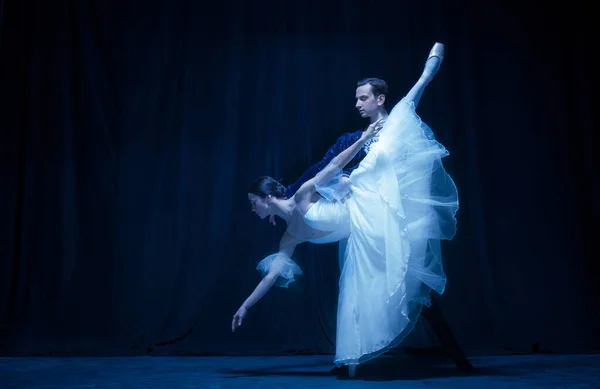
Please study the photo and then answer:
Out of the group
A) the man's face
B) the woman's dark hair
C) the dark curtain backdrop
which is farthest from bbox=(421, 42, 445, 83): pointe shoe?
the dark curtain backdrop

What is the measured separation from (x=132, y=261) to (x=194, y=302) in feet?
1.67

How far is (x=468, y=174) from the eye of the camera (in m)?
4.08

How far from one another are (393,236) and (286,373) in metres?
0.93

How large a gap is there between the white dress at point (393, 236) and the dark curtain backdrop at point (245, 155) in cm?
122

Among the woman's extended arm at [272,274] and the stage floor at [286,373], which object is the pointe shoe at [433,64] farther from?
the stage floor at [286,373]

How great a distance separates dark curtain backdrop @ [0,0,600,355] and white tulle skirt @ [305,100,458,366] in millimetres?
1220

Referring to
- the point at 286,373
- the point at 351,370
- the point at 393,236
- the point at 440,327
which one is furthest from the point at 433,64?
the point at 286,373

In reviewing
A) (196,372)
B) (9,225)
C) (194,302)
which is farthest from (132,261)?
(196,372)

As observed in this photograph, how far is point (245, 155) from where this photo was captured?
13.5 feet

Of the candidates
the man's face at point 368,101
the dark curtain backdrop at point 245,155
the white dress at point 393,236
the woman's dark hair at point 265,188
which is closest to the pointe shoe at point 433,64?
the white dress at point 393,236

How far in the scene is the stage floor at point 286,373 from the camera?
2.64 metres

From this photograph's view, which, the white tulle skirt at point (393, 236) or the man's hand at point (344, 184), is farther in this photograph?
the man's hand at point (344, 184)

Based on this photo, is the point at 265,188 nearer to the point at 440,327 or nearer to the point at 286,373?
the point at 286,373

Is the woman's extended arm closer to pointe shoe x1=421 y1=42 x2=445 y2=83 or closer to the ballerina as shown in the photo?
the ballerina
